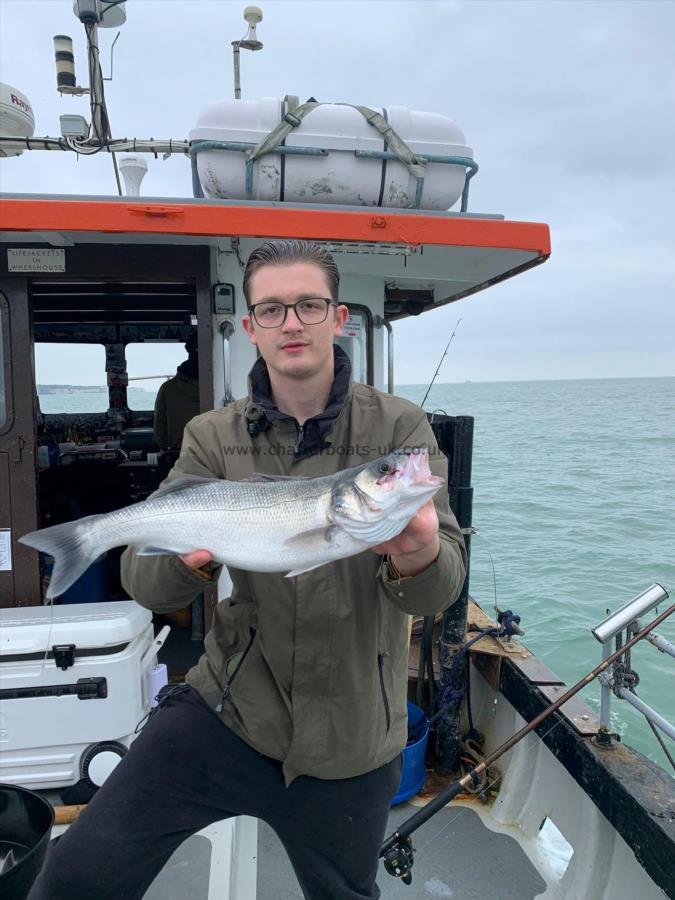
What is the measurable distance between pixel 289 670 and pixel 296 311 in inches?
50.9

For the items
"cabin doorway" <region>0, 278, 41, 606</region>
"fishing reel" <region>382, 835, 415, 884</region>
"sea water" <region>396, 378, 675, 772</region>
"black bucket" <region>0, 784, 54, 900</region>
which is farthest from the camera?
"sea water" <region>396, 378, 675, 772</region>

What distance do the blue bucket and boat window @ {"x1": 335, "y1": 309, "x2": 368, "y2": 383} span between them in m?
2.57

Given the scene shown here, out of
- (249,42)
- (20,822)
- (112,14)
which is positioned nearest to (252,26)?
(249,42)

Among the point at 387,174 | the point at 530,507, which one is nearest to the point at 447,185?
the point at 387,174

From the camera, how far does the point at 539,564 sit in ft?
44.7

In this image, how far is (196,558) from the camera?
2107mm

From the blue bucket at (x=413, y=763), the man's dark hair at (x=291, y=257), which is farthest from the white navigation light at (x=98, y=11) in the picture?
the blue bucket at (x=413, y=763)

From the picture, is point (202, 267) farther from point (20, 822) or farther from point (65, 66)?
point (20, 822)

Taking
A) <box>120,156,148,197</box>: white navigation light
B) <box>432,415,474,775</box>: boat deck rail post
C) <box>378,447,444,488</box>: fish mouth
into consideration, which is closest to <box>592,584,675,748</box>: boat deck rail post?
<box>432,415,474,775</box>: boat deck rail post

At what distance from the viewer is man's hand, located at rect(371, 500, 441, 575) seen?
1.84 meters

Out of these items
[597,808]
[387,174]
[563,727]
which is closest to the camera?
[597,808]

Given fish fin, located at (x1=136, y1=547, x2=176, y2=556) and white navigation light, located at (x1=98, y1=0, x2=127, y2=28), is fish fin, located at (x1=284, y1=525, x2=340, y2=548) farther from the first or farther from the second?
white navigation light, located at (x1=98, y1=0, x2=127, y2=28)

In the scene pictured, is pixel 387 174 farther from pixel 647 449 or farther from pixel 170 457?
pixel 647 449

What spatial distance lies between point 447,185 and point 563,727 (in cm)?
338
